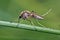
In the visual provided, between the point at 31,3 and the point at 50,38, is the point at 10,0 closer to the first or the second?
the point at 31,3

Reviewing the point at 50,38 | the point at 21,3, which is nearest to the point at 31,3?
the point at 21,3

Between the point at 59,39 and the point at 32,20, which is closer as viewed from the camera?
the point at 59,39

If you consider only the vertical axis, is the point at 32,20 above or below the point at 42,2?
below

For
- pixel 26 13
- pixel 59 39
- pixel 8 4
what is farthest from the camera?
pixel 8 4

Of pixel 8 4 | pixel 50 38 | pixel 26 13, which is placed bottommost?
pixel 50 38

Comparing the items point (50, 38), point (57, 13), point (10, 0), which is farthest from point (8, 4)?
point (50, 38)

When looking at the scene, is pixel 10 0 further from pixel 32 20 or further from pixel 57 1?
pixel 32 20

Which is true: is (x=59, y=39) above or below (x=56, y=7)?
below

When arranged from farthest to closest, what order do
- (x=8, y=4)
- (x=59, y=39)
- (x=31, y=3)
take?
(x=31, y=3) → (x=8, y=4) → (x=59, y=39)

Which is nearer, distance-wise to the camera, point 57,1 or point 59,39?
point 59,39
